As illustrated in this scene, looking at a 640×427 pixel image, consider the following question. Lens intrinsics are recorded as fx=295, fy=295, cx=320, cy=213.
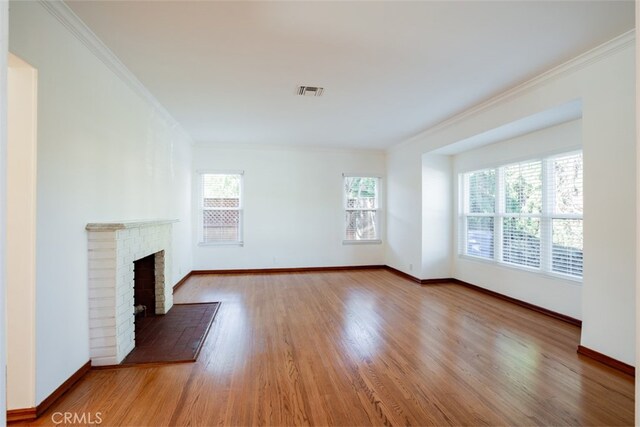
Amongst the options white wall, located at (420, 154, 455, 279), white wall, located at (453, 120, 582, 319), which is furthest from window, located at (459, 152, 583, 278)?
white wall, located at (420, 154, 455, 279)

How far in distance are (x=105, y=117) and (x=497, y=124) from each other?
4217 millimetres

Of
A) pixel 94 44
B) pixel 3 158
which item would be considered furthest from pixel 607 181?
pixel 94 44

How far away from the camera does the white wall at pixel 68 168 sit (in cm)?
183

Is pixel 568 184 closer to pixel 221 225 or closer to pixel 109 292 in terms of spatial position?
pixel 109 292

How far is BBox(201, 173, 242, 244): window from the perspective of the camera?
6086mm

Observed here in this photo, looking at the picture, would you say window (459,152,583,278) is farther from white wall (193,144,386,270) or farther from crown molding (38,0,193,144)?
crown molding (38,0,193,144)

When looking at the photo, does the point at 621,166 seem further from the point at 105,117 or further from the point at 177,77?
the point at 105,117

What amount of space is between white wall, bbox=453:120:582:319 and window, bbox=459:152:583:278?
0.37 feet

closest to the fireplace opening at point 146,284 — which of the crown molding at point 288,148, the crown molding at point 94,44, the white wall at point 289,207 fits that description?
the crown molding at point 94,44

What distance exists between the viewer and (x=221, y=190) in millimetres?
6133

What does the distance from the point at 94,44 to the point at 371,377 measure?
3.44 m

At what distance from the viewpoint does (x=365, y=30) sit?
2266mm

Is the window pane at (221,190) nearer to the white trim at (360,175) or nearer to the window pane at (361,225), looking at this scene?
the white trim at (360,175)

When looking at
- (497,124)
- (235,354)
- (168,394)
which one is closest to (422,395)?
(235,354)
